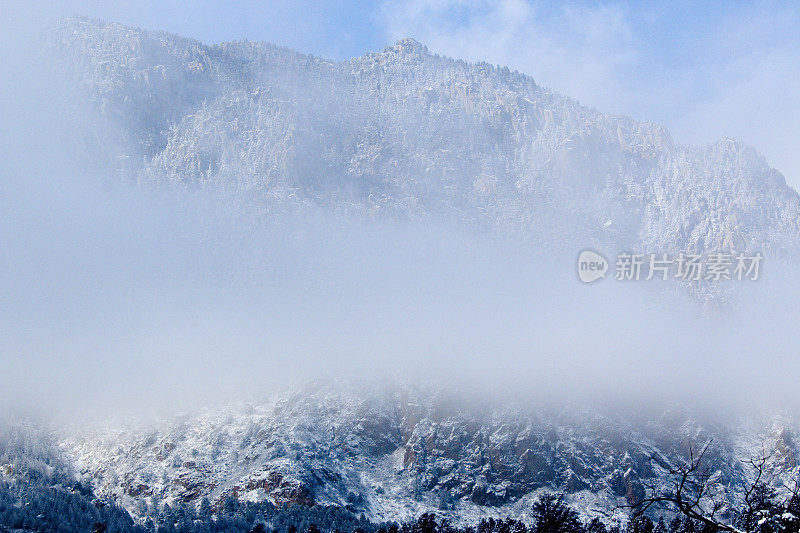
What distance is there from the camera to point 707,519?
34.0 feet

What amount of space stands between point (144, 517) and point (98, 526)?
32775 mm

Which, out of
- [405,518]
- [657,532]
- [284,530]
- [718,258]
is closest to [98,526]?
[284,530]

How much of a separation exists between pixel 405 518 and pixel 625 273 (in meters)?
117

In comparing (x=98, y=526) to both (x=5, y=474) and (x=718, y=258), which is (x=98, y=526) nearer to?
(x=5, y=474)

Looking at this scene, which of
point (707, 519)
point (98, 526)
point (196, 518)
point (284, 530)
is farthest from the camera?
point (196, 518)

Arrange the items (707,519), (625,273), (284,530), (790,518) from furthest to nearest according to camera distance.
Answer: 1. (284,530)
2. (625,273)
3. (790,518)
4. (707,519)

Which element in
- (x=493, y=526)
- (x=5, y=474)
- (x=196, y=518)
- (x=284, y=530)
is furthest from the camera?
(x=5, y=474)

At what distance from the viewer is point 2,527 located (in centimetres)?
14938

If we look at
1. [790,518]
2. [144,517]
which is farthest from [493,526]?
[790,518]

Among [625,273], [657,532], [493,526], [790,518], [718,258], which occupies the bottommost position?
[493,526]

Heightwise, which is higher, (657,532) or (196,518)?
(657,532)

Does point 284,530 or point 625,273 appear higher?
point 625,273

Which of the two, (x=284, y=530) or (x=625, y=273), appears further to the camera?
(x=284, y=530)

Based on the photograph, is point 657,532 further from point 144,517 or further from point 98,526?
point 144,517
